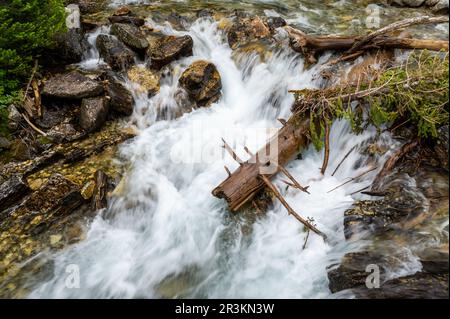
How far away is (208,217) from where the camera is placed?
227 inches

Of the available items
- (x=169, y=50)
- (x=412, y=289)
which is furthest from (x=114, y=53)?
(x=412, y=289)

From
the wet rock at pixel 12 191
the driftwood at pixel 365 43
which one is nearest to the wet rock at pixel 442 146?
the driftwood at pixel 365 43

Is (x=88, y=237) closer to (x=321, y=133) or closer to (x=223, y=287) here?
(x=223, y=287)

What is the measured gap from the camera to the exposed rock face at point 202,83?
7773mm

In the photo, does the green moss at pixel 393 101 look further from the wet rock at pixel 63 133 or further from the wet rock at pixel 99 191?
the wet rock at pixel 63 133

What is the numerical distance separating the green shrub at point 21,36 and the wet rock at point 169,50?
193cm

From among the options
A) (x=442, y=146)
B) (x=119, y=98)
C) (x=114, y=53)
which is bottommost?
(x=119, y=98)

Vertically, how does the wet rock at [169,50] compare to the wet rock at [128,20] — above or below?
below

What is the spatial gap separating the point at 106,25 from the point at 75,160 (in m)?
4.31

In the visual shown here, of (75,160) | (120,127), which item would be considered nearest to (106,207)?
(75,160)

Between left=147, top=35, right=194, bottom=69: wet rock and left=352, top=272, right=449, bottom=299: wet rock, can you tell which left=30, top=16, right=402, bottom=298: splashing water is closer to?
left=352, top=272, right=449, bottom=299: wet rock

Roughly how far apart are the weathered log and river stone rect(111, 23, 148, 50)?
428 cm

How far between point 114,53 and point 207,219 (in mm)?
4607

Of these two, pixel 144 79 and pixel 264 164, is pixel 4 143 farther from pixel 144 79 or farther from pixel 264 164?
pixel 264 164
